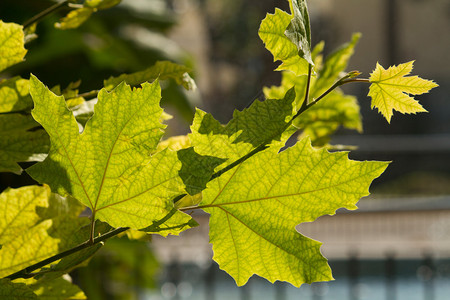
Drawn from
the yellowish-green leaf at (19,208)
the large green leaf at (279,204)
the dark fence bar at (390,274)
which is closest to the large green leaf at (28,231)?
the yellowish-green leaf at (19,208)

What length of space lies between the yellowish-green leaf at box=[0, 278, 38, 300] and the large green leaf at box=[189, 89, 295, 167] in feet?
0.36

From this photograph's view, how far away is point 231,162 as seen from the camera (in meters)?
0.30

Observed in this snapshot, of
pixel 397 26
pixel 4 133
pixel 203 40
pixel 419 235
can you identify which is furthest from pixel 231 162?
pixel 203 40

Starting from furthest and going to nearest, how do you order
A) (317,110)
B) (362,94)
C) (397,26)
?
(397,26) < (362,94) < (317,110)

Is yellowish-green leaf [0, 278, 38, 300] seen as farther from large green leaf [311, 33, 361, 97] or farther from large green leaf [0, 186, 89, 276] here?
large green leaf [311, 33, 361, 97]

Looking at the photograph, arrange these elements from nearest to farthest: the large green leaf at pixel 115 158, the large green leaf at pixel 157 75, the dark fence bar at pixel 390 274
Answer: the large green leaf at pixel 115 158 < the large green leaf at pixel 157 75 < the dark fence bar at pixel 390 274

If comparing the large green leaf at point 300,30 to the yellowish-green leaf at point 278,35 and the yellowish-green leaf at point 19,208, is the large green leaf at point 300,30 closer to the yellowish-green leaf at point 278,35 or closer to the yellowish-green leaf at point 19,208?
the yellowish-green leaf at point 278,35

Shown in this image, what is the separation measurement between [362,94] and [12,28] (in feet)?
46.6

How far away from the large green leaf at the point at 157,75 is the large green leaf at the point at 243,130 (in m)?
0.09

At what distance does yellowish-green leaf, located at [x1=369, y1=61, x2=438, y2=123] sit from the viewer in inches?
11.7

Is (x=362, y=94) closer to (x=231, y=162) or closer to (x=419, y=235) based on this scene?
(x=419, y=235)

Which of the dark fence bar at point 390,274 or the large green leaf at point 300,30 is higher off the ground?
the large green leaf at point 300,30

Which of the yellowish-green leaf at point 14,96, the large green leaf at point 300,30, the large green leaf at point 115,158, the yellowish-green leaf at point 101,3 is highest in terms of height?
the yellowish-green leaf at point 101,3

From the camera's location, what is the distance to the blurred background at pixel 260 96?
3.14m
